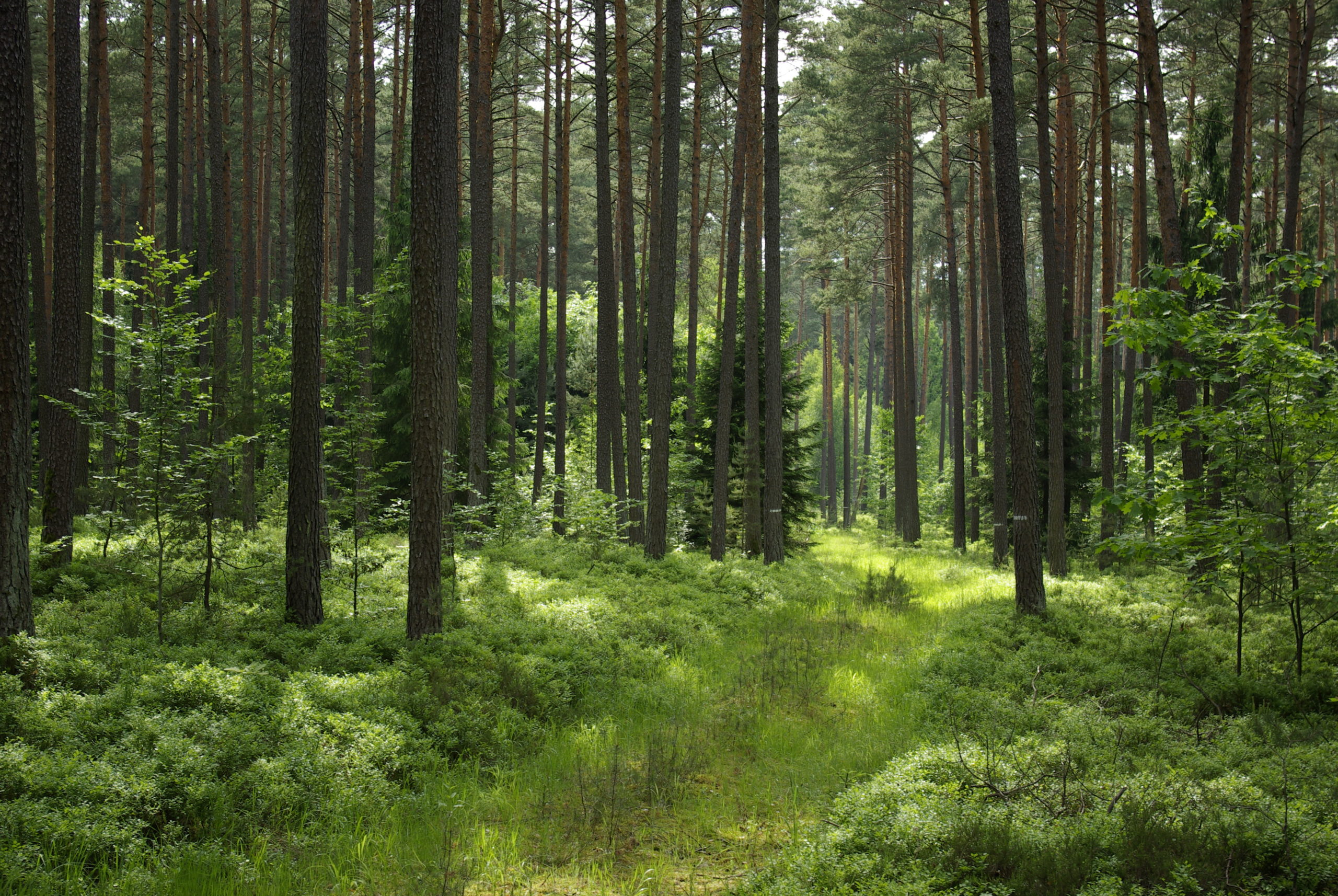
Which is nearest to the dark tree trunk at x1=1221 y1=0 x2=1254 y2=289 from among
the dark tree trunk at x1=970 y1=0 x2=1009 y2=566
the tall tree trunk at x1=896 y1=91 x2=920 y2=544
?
the dark tree trunk at x1=970 y1=0 x2=1009 y2=566

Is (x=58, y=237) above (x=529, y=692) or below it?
above

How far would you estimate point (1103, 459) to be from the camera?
701 inches

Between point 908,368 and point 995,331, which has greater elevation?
point 995,331

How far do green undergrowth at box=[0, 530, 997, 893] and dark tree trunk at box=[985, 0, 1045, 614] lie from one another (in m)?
1.86

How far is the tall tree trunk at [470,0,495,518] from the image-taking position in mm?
16422

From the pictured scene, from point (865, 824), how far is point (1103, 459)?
15.5m

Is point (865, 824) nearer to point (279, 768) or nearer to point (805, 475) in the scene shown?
point (279, 768)

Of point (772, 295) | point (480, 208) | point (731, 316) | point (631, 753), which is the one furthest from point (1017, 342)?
point (480, 208)

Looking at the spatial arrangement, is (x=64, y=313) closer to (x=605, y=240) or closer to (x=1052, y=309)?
(x=605, y=240)

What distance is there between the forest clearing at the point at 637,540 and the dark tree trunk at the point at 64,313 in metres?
0.06

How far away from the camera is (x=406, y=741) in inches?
248

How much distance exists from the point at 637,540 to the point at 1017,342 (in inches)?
349

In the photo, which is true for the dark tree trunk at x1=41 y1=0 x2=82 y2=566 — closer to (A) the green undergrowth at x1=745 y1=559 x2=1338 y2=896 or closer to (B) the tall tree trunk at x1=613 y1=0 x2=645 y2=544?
(B) the tall tree trunk at x1=613 y1=0 x2=645 y2=544

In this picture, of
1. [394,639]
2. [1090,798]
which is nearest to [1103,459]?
[1090,798]
